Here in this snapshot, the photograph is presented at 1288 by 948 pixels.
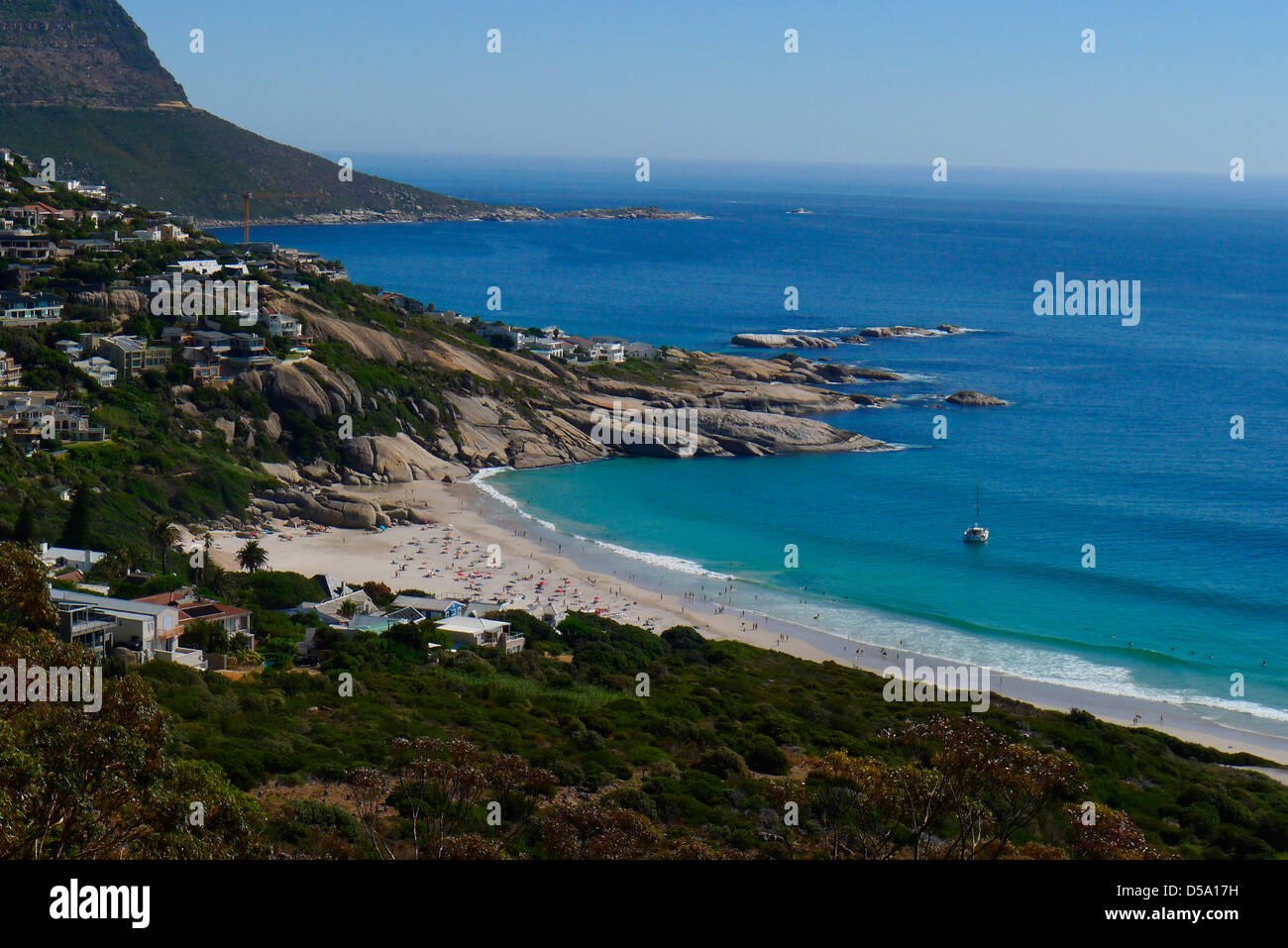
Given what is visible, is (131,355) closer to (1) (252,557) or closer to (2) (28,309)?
(2) (28,309)

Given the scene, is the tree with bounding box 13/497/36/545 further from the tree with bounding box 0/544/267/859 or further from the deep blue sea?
the tree with bounding box 0/544/267/859

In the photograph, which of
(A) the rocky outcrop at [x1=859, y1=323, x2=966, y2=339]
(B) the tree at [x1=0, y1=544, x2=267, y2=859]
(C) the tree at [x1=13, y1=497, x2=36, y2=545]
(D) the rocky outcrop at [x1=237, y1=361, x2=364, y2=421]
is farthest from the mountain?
(B) the tree at [x1=0, y1=544, x2=267, y2=859]

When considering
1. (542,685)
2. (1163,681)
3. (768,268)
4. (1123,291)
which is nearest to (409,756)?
(542,685)

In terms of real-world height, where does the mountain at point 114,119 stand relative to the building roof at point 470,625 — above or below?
above

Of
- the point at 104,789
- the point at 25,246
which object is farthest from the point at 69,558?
the point at 25,246

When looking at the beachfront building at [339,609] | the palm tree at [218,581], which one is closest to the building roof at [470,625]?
the beachfront building at [339,609]

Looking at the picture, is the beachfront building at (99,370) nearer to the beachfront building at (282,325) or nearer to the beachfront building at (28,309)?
the beachfront building at (28,309)
